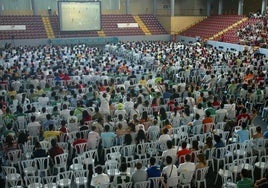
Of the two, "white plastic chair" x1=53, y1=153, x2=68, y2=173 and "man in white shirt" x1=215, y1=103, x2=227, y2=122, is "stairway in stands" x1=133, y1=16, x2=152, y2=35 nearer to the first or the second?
"man in white shirt" x1=215, y1=103, x2=227, y2=122

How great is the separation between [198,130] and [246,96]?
4.32 metres

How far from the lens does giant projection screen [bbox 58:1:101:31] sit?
33.5 meters

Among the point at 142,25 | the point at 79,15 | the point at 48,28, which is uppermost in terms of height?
the point at 79,15

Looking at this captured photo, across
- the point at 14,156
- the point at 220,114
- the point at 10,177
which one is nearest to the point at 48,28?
the point at 220,114

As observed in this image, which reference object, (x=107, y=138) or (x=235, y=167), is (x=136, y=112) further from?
(x=235, y=167)

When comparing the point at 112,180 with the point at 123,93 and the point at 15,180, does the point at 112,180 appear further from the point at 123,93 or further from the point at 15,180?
the point at 123,93

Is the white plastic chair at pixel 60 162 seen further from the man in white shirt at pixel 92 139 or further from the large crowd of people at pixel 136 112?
the man in white shirt at pixel 92 139

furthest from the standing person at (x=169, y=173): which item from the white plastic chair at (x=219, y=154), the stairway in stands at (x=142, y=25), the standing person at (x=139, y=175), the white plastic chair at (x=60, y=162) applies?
the stairway in stands at (x=142, y=25)

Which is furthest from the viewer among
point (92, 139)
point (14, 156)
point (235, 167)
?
point (92, 139)

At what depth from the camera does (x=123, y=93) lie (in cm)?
1377

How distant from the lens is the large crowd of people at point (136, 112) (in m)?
8.14

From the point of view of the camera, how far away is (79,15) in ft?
112

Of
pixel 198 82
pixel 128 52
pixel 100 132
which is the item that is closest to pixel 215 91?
pixel 198 82

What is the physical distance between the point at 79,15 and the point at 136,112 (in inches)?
983
